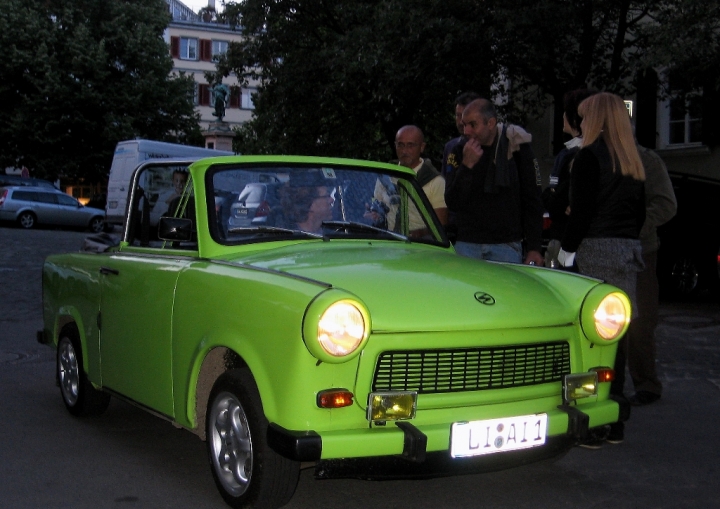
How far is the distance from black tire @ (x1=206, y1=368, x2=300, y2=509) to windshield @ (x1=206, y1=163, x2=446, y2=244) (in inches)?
39.2

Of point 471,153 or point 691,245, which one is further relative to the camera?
point 691,245

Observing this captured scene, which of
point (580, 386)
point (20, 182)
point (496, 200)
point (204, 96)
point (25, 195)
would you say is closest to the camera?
point (580, 386)

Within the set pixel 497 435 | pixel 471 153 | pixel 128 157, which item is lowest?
pixel 497 435

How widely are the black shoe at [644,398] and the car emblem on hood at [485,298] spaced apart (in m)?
2.89

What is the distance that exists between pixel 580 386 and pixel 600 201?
206 centimetres

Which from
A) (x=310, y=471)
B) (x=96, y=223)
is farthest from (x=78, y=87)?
(x=310, y=471)

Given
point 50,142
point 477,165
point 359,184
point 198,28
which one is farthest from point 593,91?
point 198,28

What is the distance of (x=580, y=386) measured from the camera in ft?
14.6

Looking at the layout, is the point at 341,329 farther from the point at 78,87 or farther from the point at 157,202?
the point at 78,87

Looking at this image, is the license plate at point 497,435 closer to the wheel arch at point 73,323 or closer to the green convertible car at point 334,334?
the green convertible car at point 334,334

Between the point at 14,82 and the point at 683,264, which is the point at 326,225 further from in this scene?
the point at 14,82

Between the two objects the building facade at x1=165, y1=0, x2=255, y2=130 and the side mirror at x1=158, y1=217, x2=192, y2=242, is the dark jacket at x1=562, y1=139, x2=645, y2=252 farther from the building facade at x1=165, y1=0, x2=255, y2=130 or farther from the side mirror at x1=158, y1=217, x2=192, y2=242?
the building facade at x1=165, y1=0, x2=255, y2=130

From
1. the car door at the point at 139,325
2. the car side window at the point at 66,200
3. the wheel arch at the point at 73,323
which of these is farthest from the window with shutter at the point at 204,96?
the car door at the point at 139,325

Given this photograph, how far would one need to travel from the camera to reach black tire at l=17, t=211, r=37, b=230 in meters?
36.5
